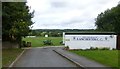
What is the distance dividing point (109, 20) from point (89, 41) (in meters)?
63.9

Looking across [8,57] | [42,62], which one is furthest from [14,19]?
[42,62]

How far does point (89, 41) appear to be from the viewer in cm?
5769

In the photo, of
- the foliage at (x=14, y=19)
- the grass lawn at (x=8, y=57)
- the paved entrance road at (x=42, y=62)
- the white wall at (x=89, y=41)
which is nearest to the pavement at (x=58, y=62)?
the paved entrance road at (x=42, y=62)

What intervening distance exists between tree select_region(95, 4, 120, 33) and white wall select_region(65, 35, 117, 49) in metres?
41.3

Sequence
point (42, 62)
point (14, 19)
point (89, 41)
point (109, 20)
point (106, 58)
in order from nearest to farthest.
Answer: point (42, 62) < point (106, 58) < point (14, 19) < point (89, 41) < point (109, 20)

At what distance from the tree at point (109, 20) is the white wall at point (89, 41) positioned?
135 ft

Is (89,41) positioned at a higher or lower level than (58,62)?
higher

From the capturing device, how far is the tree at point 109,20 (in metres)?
103

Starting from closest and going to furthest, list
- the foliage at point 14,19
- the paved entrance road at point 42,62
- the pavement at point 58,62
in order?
the pavement at point 58,62 → the paved entrance road at point 42,62 → the foliage at point 14,19

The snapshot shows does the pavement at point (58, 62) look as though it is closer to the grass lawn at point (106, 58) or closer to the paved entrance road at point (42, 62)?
the paved entrance road at point (42, 62)

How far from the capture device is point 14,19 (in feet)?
170

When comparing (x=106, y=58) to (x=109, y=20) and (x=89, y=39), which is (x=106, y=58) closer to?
(x=89, y=39)

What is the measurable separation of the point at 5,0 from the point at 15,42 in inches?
702

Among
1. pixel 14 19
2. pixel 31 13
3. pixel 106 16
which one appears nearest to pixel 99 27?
pixel 106 16
